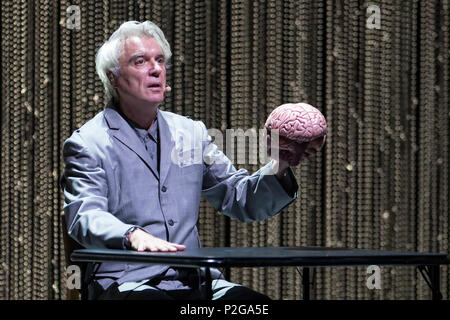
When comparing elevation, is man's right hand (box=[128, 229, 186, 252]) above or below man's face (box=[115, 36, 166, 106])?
below

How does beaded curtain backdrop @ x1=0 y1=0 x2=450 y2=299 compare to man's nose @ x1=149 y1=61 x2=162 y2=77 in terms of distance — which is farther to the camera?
beaded curtain backdrop @ x1=0 y1=0 x2=450 y2=299

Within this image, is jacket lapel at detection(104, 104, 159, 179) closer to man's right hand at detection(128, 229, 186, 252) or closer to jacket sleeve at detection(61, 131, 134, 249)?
jacket sleeve at detection(61, 131, 134, 249)

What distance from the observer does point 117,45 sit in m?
2.40

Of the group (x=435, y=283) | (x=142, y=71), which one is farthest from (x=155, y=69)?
(x=435, y=283)

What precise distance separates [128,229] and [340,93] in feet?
5.94

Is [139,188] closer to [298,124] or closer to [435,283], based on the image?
[298,124]

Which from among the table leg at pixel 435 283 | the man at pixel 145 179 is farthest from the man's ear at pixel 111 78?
the table leg at pixel 435 283

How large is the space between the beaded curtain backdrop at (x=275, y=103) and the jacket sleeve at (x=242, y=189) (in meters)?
1.08

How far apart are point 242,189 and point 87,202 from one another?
1.60 feet

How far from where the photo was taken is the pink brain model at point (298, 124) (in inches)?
83.8

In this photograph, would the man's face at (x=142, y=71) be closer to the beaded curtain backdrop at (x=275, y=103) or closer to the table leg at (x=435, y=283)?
the table leg at (x=435, y=283)

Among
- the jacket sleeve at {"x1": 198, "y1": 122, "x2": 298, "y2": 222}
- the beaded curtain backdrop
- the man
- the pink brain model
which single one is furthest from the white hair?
the beaded curtain backdrop

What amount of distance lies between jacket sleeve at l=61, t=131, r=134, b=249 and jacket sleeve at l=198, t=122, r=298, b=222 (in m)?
0.37

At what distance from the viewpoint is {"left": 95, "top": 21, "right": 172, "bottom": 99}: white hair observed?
240 cm
